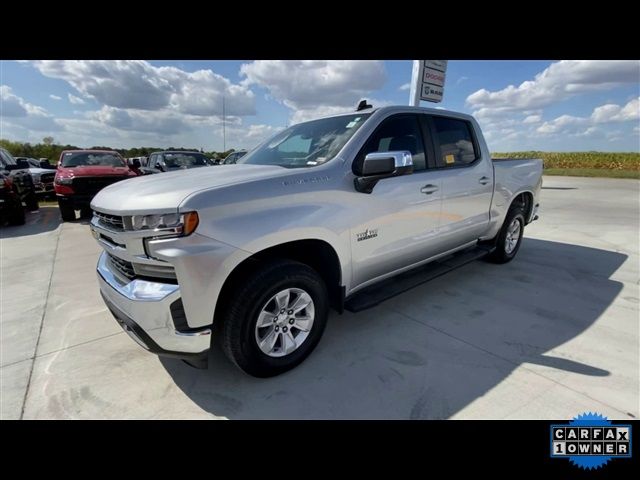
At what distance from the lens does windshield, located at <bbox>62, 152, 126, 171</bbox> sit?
964 cm

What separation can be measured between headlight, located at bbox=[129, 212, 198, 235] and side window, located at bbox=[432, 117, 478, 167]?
8.62ft

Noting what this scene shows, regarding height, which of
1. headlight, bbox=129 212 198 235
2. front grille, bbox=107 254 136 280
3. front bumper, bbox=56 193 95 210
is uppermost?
headlight, bbox=129 212 198 235

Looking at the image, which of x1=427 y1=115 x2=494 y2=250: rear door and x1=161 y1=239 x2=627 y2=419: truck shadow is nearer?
x1=161 y1=239 x2=627 y2=419: truck shadow

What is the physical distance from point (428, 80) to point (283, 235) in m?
8.14

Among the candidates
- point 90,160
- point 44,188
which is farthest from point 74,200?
point 44,188

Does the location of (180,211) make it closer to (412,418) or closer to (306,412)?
(306,412)

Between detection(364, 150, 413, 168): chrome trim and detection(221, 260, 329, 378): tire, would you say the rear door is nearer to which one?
detection(364, 150, 413, 168): chrome trim

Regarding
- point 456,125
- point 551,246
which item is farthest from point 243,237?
point 551,246

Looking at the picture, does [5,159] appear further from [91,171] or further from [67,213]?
[91,171]

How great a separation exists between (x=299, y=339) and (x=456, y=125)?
3.10 meters

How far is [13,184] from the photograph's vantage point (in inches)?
324

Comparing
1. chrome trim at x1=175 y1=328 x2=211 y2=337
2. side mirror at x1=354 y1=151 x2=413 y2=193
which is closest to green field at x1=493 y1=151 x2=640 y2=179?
side mirror at x1=354 y1=151 x2=413 y2=193

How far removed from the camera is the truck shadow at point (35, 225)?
756 cm

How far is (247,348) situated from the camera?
88.7 inches
